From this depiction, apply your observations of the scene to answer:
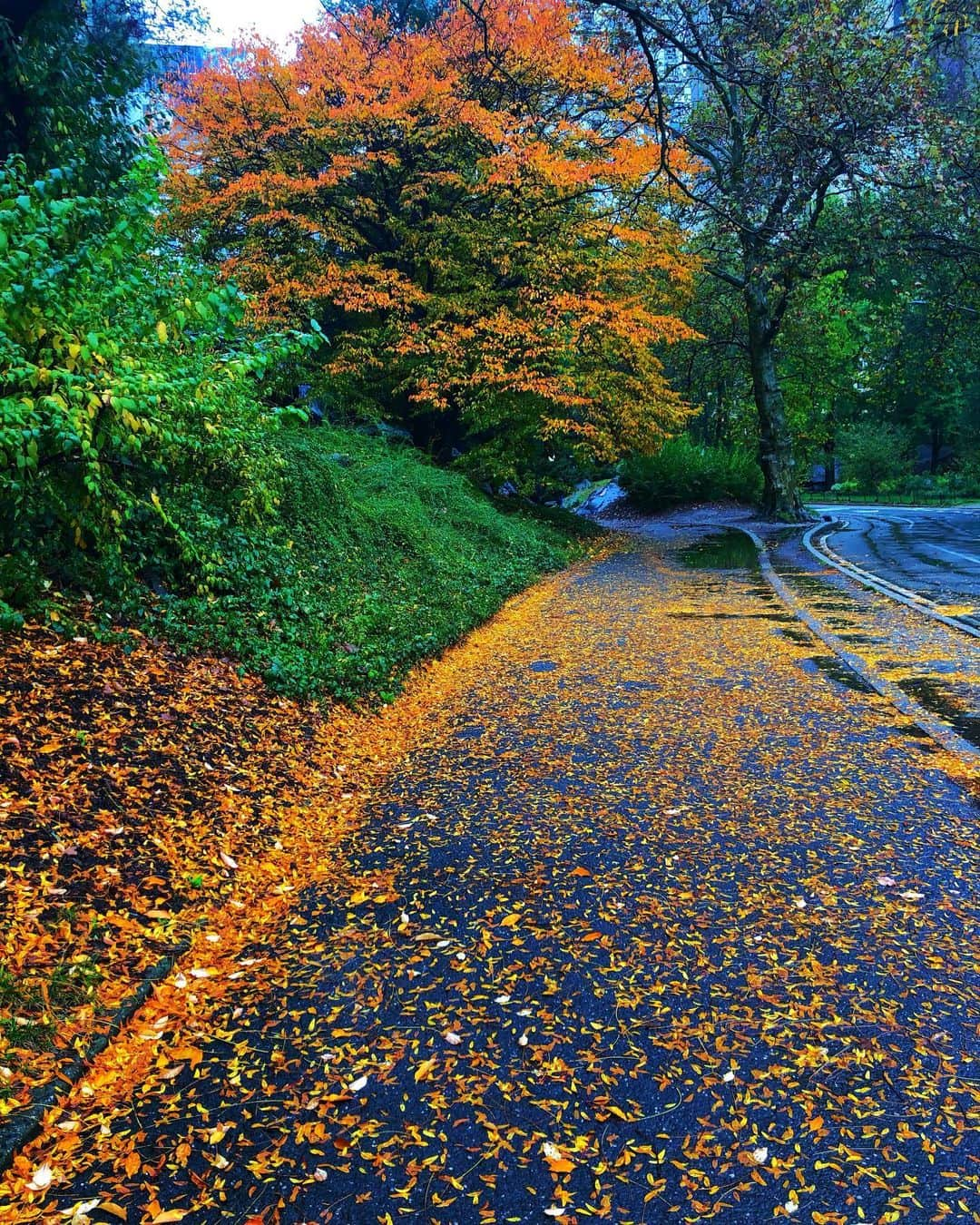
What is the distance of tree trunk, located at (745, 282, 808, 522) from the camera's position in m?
23.0

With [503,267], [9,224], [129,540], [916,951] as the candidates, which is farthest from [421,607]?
[503,267]

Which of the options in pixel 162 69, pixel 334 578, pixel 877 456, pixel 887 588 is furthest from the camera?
pixel 877 456

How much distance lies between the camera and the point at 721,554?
17312mm

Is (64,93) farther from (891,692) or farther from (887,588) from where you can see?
(887,588)

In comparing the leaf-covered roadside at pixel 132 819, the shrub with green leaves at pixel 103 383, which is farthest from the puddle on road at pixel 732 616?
the shrub with green leaves at pixel 103 383

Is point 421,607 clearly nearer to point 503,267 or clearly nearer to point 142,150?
point 142,150

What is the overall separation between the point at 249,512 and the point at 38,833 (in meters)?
3.78

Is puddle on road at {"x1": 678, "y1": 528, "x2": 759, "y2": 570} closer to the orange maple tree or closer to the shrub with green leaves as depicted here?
the orange maple tree

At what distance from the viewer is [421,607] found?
8820mm

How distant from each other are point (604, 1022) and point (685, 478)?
2988 centimetres

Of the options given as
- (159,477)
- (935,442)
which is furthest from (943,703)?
(935,442)

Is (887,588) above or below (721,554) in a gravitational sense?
below

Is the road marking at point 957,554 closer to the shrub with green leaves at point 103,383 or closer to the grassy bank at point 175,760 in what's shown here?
the grassy bank at point 175,760

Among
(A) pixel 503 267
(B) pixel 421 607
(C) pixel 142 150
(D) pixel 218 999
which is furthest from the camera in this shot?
(A) pixel 503 267
